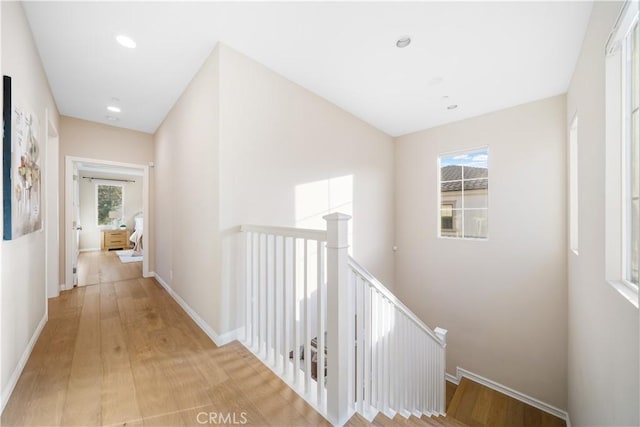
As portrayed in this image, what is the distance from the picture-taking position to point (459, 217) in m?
3.85

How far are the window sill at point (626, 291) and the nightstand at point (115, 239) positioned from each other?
9.25m

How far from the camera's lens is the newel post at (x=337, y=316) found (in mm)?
1285

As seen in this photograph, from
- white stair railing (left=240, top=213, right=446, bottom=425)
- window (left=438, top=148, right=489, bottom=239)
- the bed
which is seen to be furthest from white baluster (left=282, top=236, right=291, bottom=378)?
the bed

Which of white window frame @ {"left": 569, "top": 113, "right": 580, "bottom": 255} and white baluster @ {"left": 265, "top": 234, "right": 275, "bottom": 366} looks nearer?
white baluster @ {"left": 265, "top": 234, "right": 275, "bottom": 366}

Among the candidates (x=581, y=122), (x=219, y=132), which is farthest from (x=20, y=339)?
(x=581, y=122)

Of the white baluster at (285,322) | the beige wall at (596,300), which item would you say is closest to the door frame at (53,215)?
the white baluster at (285,322)

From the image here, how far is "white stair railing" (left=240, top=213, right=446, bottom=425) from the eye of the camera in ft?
4.31

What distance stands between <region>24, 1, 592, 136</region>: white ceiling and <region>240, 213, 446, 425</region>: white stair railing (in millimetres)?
1577

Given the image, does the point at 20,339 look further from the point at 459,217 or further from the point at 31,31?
the point at 459,217

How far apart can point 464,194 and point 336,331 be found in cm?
345

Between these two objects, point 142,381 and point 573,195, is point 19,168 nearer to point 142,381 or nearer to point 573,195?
point 142,381

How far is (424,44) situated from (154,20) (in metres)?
2.13

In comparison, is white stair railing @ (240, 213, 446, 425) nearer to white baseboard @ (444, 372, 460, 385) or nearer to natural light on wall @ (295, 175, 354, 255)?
natural light on wall @ (295, 175, 354, 255)

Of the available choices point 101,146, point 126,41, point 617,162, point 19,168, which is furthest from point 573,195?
point 101,146
